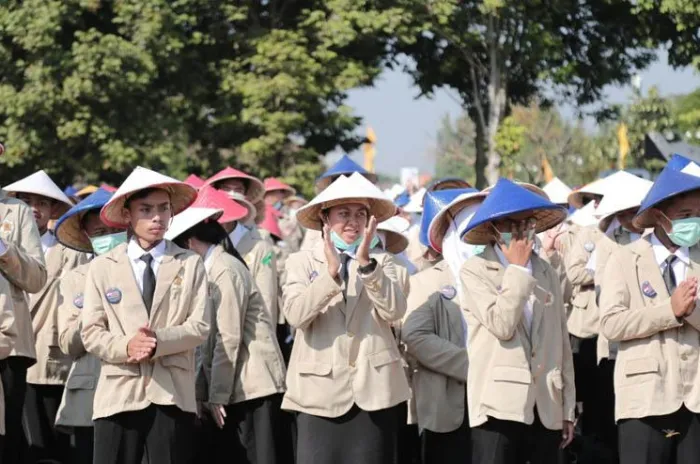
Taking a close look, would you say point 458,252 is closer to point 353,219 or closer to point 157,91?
point 353,219

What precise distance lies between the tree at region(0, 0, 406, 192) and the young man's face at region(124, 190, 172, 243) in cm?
1903

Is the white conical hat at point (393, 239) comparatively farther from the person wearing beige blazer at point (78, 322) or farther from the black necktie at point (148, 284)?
the black necktie at point (148, 284)

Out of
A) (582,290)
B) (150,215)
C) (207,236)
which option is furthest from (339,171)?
(150,215)

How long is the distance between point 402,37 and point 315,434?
23728 millimetres

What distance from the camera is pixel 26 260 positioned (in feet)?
24.2

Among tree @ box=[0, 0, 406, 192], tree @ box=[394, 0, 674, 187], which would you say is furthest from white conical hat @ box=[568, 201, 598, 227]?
tree @ box=[394, 0, 674, 187]

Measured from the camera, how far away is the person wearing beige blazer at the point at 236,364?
7914mm

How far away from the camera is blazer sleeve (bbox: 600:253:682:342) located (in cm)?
659

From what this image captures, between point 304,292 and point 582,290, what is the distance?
407 cm

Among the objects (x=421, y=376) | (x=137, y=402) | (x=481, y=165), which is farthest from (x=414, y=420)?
(x=481, y=165)

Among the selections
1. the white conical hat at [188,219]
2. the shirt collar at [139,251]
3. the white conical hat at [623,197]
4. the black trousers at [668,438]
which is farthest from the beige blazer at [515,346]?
the white conical hat at [623,197]

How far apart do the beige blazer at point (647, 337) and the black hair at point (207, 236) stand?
2503 millimetres

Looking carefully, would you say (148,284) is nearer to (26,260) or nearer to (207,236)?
(26,260)

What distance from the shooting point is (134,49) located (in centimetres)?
2619
